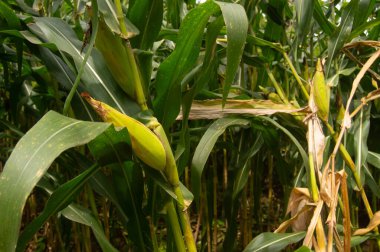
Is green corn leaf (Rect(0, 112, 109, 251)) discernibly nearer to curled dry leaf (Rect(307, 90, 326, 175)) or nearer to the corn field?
the corn field

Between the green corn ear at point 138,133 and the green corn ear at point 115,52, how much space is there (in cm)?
7

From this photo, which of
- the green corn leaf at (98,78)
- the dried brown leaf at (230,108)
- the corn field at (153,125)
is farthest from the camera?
the dried brown leaf at (230,108)

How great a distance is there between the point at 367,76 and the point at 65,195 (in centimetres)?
78

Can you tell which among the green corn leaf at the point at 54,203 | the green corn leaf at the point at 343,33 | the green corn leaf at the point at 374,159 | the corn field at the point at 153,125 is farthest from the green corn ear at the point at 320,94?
the green corn leaf at the point at 54,203

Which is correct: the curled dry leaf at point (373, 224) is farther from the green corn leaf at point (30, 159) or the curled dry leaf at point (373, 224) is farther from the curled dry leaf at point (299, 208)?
the green corn leaf at point (30, 159)

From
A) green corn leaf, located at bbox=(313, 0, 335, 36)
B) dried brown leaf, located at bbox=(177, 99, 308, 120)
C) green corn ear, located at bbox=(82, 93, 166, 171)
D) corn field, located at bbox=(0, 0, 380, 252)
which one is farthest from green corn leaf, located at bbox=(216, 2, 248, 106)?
green corn leaf, located at bbox=(313, 0, 335, 36)

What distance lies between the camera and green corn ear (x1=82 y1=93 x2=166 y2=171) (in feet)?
1.59

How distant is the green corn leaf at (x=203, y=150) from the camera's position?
0.64 meters

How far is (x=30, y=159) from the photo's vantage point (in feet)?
1.28

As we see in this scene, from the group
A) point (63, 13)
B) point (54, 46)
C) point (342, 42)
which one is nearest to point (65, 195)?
point (54, 46)

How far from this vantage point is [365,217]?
175cm

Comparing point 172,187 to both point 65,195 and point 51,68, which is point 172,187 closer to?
point 65,195

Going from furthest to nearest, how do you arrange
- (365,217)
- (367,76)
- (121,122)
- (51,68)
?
(365,217)
(367,76)
(51,68)
(121,122)

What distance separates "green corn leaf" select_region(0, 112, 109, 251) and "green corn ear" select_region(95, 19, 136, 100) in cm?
11
